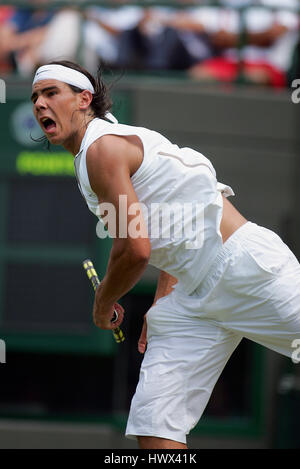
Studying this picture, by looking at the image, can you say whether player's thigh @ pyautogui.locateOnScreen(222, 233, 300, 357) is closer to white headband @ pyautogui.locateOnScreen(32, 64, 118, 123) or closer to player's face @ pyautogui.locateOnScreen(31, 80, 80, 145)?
player's face @ pyautogui.locateOnScreen(31, 80, 80, 145)

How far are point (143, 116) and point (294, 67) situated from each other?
1.48 metres

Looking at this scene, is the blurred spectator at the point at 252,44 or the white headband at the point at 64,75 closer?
the white headband at the point at 64,75

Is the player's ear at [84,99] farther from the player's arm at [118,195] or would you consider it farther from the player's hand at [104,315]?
the player's hand at [104,315]

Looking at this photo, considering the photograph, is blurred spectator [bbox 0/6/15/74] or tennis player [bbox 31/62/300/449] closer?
tennis player [bbox 31/62/300/449]

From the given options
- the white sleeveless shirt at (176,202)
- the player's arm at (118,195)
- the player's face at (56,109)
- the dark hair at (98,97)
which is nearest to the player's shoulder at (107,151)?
the player's arm at (118,195)

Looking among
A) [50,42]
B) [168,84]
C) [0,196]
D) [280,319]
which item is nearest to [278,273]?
[280,319]

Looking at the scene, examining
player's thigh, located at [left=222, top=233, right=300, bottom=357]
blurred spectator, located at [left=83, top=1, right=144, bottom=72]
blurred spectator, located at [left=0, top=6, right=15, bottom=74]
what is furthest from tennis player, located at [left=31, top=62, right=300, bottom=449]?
blurred spectator, located at [left=0, top=6, right=15, bottom=74]

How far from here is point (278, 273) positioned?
136 inches

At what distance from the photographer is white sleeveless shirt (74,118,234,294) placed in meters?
3.38

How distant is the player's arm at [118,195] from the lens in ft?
10.3

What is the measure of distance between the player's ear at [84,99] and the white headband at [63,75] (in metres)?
0.02

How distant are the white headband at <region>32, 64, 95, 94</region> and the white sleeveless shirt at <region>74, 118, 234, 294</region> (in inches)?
7.2

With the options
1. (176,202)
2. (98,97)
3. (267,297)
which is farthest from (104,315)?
(98,97)
